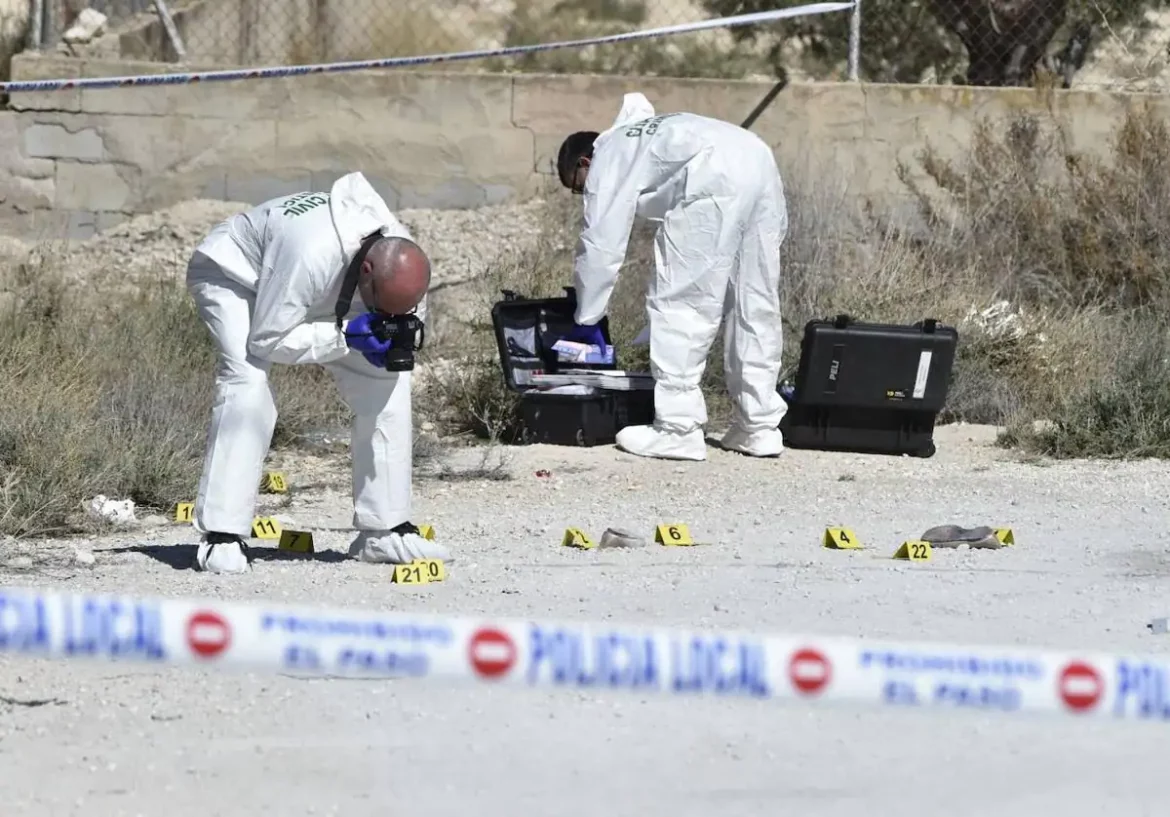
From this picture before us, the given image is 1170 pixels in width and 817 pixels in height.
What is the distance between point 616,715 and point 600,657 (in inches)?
51.3

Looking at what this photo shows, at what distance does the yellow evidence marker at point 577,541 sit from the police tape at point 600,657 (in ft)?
12.2

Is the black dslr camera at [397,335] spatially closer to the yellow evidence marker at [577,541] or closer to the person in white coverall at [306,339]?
the person in white coverall at [306,339]

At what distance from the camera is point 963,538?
7.34 metres

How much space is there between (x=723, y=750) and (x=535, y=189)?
9350 mm

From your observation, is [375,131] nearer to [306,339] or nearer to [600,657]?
[306,339]

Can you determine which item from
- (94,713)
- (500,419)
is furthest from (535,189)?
(94,713)

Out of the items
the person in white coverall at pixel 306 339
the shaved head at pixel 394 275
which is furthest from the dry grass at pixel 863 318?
the shaved head at pixel 394 275

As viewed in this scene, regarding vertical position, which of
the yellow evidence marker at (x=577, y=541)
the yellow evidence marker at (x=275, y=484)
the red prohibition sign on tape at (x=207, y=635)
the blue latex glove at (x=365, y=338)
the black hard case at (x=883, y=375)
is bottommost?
the yellow evidence marker at (x=275, y=484)

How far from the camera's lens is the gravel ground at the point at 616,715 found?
4.26 metres

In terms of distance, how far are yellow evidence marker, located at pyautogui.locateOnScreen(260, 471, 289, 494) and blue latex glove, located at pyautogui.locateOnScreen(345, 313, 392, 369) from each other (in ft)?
8.88

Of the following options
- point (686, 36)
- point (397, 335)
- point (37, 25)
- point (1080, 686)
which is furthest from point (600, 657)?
point (686, 36)

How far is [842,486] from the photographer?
9008mm

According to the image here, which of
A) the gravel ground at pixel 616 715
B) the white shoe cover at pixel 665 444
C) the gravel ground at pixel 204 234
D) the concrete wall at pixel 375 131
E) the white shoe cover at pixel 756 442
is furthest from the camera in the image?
the concrete wall at pixel 375 131

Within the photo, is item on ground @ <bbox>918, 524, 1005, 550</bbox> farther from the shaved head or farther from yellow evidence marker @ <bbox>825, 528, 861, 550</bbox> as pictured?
the shaved head
